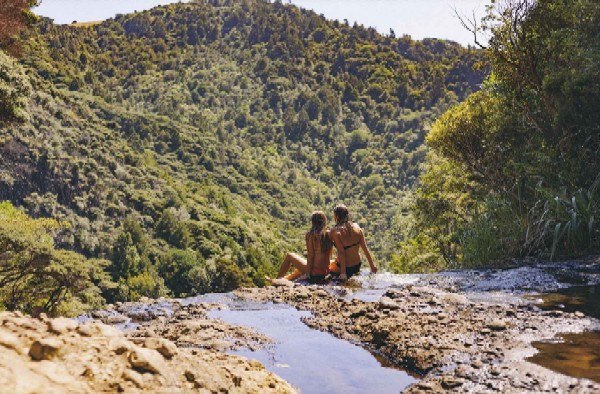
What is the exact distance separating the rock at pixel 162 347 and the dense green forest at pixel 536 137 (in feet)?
24.8

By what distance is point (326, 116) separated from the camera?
468ft

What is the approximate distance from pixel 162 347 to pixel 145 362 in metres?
0.26

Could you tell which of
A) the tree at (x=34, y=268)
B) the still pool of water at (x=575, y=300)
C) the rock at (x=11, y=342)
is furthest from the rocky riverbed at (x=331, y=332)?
the tree at (x=34, y=268)

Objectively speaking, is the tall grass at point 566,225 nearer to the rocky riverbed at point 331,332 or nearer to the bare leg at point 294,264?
the rocky riverbed at point 331,332

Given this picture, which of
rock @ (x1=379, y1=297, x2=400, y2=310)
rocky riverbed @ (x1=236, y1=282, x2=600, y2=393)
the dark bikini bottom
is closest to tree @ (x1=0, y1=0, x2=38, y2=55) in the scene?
the dark bikini bottom

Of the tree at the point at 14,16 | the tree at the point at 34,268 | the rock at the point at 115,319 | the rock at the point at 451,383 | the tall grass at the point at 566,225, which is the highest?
the tree at the point at 14,16

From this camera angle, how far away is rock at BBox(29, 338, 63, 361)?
10.5 feet

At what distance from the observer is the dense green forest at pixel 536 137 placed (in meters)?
9.98

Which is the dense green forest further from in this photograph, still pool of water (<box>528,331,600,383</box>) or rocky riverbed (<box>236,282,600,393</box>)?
still pool of water (<box>528,331,600,383</box>)

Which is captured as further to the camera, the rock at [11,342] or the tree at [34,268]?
the tree at [34,268]

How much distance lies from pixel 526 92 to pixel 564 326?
9.58 m

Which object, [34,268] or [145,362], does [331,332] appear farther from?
[34,268]

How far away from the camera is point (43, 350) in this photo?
3.24 meters

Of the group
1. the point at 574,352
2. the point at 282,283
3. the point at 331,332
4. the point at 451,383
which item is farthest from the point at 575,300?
the point at 282,283
